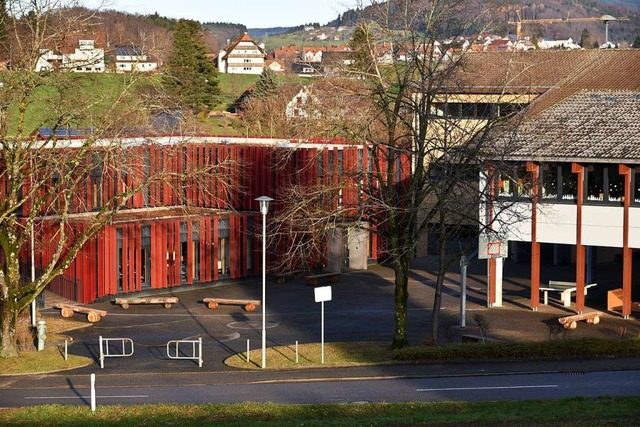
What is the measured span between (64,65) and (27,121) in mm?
59777

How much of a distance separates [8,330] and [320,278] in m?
18.0

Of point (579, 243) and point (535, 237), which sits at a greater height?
point (535, 237)

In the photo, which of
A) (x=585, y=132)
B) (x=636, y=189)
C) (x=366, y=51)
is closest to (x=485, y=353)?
(x=366, y=51)

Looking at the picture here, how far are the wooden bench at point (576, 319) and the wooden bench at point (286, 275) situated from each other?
14.9 metres

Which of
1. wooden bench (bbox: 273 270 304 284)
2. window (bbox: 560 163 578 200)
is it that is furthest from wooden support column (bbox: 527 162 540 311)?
wooden bench (bbox: 273 270 304 284)

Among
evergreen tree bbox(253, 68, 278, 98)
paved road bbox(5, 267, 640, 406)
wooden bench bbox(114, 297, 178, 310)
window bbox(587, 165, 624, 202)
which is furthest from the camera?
evergreen tree bbox(253, 68, 278, 98)

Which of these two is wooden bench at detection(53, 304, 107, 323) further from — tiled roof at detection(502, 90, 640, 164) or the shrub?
tiled roof at detection(502, 90, 640, 164)

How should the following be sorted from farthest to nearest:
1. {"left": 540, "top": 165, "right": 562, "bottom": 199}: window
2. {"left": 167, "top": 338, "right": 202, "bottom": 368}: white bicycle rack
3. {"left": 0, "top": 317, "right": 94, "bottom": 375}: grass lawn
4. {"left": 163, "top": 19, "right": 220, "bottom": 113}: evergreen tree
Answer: {"left": 163, "top": 19, "right": 220, "bottom": 113}: evergreen tree < {"left": 540, "top": 165, "right": 562, "bottom": 199}: window < {"left": 167, "top": 338, "right": 202, "bottom": 368}: white bicycle rack < {"left": 0, "top": 317, "right": 94, "bottom": 375}: grass lawn

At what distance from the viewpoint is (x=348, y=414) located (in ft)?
73.6

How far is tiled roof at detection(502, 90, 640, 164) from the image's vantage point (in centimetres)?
3756

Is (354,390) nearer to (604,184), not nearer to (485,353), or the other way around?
(485,353)

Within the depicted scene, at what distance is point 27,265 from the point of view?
148ft

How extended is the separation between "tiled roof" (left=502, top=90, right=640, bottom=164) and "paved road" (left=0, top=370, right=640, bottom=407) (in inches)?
427

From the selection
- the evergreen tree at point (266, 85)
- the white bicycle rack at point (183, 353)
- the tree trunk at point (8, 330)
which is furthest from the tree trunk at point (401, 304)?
the evergreen tree at point (266, 85)
